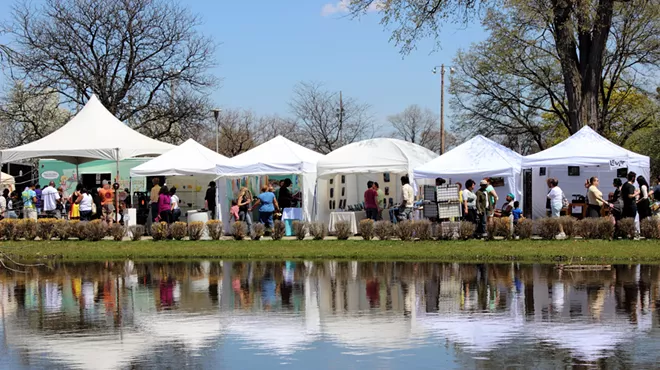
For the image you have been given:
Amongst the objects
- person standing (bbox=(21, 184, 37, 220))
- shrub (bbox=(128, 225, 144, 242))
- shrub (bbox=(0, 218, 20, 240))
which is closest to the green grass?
shrub (bbox=(128, 225, 144, 242))

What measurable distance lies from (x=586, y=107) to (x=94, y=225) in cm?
1628

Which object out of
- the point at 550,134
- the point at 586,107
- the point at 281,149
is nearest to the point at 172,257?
the point at 281,149

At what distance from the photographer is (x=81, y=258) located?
22156 millimetres

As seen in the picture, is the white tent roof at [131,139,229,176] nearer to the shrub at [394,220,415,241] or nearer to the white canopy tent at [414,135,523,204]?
the white canopy tent at [414,135,523,204]

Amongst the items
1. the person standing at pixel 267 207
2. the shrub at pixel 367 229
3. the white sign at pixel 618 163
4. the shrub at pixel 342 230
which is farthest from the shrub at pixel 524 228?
the person standing at pixel 267 207

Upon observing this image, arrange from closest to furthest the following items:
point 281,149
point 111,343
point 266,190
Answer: point 111,343 → point 266,190 → point 281,149

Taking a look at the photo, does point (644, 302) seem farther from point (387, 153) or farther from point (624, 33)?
point (624, 33)

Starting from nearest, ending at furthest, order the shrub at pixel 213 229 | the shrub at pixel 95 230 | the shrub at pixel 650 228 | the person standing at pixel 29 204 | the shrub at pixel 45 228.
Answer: the shrub at pixel 650 228, the shrub at pixel 213 229, the shrub at pixel 95 230, the shrub at pixel 45 228, the person standing at pixel 29 204

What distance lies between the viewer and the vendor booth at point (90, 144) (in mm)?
33469

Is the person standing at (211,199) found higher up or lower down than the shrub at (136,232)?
higher up

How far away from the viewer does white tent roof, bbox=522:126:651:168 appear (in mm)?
28141

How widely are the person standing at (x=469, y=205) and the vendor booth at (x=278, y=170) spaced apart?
232 inches

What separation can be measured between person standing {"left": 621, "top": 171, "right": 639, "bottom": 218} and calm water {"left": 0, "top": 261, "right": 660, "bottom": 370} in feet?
19.9

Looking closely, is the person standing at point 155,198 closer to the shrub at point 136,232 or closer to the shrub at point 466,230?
the shrub at point 136,232
